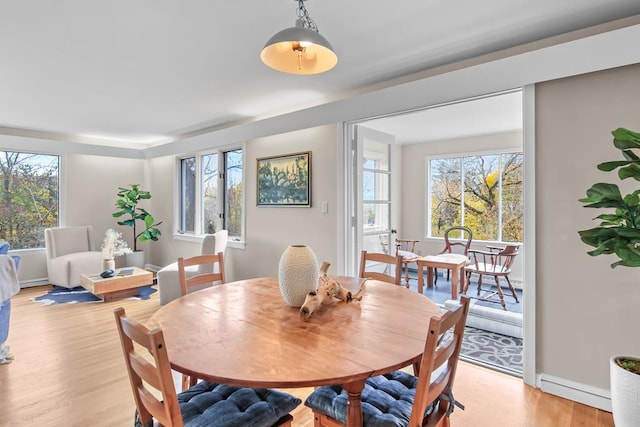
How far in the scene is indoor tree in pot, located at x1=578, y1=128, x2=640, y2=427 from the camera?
57.7 inches

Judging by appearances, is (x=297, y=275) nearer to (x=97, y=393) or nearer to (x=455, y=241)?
(x=97, y=393)

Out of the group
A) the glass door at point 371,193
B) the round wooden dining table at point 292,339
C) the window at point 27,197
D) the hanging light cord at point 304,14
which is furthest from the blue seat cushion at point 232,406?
the window at point 27,197

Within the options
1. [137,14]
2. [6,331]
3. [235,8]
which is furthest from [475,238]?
[6,331]

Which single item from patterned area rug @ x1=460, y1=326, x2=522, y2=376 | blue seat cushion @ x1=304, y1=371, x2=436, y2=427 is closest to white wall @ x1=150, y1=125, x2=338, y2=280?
patterned area rug @ x1=460, y1=326, x2=522, y2=376

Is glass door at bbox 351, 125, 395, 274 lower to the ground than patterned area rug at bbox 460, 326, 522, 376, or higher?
higher

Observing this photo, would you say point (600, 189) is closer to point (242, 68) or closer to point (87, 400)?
point (242, 68)

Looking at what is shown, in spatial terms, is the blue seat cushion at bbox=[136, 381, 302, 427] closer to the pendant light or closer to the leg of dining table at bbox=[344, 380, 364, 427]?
the leg of dining table at bbox=[344, 380, 364, 427]

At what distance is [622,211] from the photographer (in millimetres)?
1560

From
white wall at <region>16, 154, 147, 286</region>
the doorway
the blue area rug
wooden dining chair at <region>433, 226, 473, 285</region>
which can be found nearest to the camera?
the doorway

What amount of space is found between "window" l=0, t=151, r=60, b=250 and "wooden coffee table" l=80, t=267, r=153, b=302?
4.84 feet

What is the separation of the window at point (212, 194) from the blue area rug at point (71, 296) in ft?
3.92

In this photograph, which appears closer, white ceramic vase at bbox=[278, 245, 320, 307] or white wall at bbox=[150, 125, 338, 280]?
white ceramic vase at bbox=[278, 245, 320, 307]

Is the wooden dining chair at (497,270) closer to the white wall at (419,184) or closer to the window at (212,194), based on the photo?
the white wall at (419,184)

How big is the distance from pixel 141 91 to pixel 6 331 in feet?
7.68
